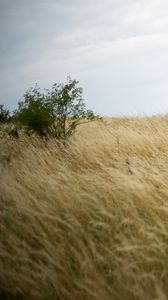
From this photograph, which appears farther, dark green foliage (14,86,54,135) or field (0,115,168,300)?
dark green foliage (14,86,54,135)

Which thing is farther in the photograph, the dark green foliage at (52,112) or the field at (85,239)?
the dark green foliage at (52,112)

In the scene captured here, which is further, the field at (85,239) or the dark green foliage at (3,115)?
the dark green foliage at (3,115)

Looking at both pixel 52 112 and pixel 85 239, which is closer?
pixel 85 239

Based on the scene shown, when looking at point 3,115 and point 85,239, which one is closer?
point 85,239

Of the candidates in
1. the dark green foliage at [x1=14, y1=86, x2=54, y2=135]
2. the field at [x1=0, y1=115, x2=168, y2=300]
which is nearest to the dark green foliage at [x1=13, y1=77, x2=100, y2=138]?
the dark green foliage at [x1=14, y1=86, x2=54, y2=135]

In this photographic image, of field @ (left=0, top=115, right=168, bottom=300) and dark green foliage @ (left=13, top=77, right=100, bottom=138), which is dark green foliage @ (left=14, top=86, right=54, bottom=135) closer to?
dark green foliage @ (left=13, top=77, right=100, bottom=138)

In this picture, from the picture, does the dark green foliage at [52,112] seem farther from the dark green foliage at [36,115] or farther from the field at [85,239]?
the field at [85,239]

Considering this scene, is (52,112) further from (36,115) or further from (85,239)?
(85,239)

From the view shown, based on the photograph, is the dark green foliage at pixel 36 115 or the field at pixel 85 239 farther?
the dark green foliage at pixel 36 115

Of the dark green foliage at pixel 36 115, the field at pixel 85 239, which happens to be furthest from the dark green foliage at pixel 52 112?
the field at pixel 85 239

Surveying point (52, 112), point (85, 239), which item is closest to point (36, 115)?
point (52, 112)

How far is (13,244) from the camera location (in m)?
3.54

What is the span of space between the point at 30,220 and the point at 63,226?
0.43 meters

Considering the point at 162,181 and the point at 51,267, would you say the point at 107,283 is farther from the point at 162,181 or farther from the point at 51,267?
the point at 162,181
